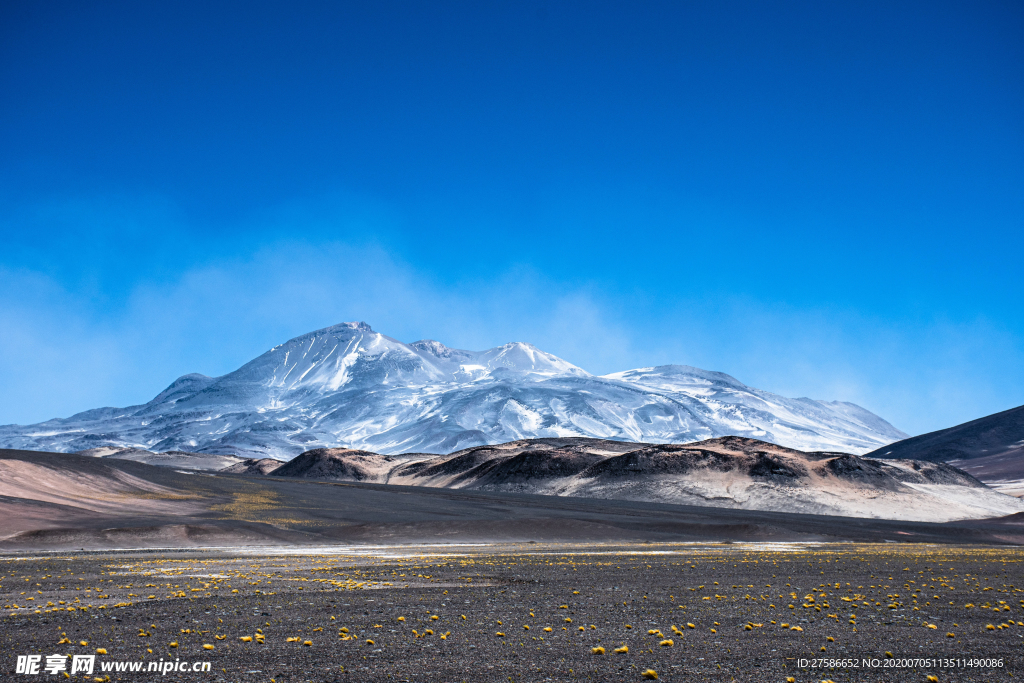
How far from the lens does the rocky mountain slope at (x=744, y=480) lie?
97.9 m

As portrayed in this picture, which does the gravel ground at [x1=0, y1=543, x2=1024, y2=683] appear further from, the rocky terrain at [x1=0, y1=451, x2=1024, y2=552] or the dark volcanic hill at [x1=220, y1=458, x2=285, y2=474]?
the dark volcanic hill at [x1=220, y1=458, x2=285, y2=474]

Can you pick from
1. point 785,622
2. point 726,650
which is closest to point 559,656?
point 726,650

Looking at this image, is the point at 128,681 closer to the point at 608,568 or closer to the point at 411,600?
the point at 411,600

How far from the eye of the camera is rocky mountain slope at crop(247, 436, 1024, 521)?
97875 millimetres

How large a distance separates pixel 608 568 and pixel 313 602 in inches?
575

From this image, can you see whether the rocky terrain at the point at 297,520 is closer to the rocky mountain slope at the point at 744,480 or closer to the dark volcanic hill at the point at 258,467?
the rocky mountain slope at the point at 744,480

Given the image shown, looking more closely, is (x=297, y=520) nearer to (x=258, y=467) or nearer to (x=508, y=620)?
(x=508, y=620)

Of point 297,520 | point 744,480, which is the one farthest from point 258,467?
point 297,520

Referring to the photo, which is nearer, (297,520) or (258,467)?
(297,520)

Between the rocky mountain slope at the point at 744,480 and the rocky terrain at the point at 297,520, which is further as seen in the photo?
the rocky mountain slope at the point at 744,480

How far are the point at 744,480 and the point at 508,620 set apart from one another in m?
98.3

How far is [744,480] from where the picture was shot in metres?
108

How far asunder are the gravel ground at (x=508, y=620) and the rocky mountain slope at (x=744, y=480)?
71693mm

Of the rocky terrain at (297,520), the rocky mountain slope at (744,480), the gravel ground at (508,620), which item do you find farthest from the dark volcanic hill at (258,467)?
the gravel ground at (508,620)
